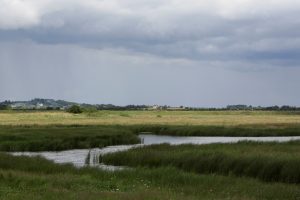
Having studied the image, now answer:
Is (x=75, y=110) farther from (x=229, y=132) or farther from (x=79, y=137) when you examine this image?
(x=79, y=137)

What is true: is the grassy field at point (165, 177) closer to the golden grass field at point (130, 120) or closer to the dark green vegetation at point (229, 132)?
the dark green vegetation at point (229, 132)

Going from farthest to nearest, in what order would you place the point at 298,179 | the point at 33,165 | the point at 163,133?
the point at 163,133, the point at 33,165, the point at 298,179

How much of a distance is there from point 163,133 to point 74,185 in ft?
178

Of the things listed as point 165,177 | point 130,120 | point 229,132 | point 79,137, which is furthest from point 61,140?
point 130,120

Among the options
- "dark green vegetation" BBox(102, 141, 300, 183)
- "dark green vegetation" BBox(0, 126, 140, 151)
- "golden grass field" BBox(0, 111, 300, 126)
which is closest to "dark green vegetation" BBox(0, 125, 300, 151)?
"dark green vegetation" BBox(0, 126, 140, 151)

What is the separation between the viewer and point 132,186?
19.0m

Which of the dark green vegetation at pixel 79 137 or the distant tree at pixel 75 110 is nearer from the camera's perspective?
the dark green vegetation at pixel 79 137

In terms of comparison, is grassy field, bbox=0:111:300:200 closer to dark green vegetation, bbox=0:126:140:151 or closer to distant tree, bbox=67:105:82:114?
dark green vegetation, bbox=0:126:140:151

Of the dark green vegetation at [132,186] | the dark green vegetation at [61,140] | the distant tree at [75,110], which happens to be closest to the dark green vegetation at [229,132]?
the dark green vegetation at [61,140]

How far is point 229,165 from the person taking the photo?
2667cm

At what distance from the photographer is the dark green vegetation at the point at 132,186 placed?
1582cm

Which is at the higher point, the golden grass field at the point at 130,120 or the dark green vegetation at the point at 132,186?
the golden grass field at the point at 130,120

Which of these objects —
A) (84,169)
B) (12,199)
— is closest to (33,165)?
(84,169)

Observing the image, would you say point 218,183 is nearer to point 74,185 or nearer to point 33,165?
point 74,185
